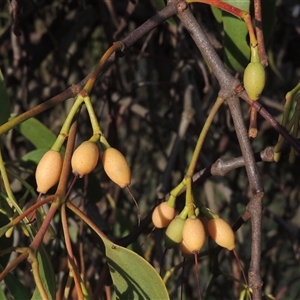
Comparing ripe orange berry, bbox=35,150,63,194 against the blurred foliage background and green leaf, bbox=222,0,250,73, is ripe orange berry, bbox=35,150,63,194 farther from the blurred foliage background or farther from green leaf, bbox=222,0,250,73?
the blurred foliage background

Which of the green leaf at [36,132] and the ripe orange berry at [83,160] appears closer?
the ripe orange berry at [83,160]

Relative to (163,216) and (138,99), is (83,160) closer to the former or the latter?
(163,216)

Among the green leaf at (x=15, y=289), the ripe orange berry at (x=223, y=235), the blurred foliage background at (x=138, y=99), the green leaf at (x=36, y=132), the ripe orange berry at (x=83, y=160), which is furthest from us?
the blurred foliage background at (x=138, y=99)

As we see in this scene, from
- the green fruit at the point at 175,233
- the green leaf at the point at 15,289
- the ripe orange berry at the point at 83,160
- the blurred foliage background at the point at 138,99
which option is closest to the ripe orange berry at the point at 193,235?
the green fruit at the point at 175,233

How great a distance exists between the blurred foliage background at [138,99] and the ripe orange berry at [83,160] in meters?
0.52

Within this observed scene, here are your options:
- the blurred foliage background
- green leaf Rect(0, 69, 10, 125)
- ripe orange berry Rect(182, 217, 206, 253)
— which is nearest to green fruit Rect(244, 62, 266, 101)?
ripe orange berry Rect(182, 217, 206, 253)

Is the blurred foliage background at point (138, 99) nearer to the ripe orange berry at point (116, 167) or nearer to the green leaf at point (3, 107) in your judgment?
the green leaf at point (3, 107)

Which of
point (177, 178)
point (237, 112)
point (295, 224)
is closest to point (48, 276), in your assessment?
point (237, 112)

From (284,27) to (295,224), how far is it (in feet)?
2.33

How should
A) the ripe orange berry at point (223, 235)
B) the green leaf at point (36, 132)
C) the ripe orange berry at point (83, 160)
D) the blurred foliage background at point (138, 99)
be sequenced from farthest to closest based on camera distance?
the blurred foliage background at point (138, 99)
the green leaf at point (36, 132)
the ripe orange berry at point (223, 235)
the ripe orange berry at point (83, 160)

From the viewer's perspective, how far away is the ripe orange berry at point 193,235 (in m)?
0.76

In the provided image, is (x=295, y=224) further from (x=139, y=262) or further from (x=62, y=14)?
(x=139, y=262)

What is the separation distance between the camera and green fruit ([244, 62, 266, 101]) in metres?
0.74

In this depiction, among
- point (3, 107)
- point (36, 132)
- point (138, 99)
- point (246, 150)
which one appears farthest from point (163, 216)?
point (138, 99)
